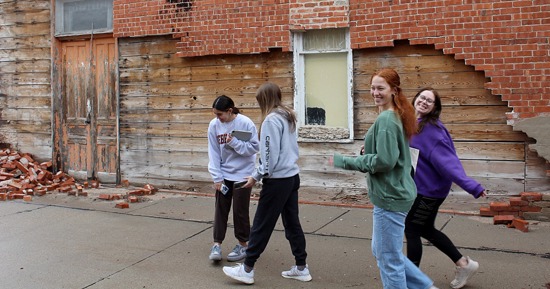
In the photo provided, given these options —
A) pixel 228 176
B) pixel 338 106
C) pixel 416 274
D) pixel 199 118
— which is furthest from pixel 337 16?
pixel 416 274

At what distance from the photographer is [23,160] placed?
1045cm

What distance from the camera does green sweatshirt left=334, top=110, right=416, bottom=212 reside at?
3621mm

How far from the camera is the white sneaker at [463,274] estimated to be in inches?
181

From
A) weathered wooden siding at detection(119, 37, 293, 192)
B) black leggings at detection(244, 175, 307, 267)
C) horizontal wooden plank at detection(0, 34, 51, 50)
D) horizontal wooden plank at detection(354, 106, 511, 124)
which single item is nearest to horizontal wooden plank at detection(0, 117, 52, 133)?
horizontal wooden plank at detection(0, 34, 51, 50)

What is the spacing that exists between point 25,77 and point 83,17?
1703 mm

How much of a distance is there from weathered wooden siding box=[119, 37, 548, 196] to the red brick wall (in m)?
0.21

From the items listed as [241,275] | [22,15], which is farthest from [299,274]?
[22,15]

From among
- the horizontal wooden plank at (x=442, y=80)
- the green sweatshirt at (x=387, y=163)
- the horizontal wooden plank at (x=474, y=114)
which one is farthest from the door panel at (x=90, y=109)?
the green sweatshirt at (x=387, y=163)

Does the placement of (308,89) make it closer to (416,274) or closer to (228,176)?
(228,176)

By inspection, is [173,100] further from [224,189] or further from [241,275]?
[241,275]

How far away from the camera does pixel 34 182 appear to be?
986cm

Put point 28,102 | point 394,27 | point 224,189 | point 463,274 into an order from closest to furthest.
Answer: point 463,274 → point 224,189 → point 394,27 → point 28,102

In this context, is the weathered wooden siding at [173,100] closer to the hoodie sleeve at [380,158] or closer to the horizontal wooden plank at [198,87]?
the horizontal wooden plank at [198,87]

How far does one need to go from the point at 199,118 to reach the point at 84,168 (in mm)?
2711
